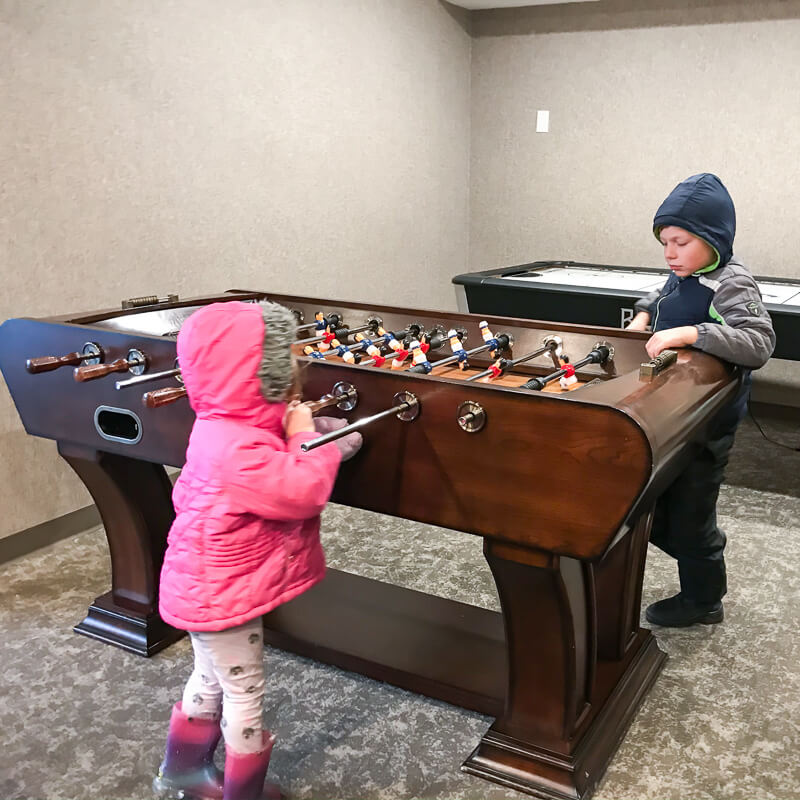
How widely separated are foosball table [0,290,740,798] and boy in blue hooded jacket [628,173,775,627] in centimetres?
18

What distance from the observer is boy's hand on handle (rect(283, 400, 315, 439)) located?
148 cm

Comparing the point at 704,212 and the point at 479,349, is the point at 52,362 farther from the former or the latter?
the point at 704,212

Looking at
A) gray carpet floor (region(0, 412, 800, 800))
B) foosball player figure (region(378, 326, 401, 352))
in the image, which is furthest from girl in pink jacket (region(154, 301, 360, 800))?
foosball player figure (region(378, 326, 401, 352))

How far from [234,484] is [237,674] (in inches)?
14.5

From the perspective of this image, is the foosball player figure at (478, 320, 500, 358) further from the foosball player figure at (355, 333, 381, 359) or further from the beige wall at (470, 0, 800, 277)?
the beige wall at (470, 0, 800, 277)

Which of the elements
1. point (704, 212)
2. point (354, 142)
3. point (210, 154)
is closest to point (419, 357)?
point (704, 212)

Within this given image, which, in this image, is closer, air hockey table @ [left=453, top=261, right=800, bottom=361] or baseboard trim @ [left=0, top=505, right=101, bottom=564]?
baseboard trim @ [left=0, top=505, right=101, bottom=564]

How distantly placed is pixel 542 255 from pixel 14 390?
3.69m

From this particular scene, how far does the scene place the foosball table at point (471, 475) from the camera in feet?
4.66

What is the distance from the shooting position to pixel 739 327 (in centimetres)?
197

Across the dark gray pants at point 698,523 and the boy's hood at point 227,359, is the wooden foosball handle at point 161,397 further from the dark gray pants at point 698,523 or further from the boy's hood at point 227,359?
the dark gray pants at point 698,523

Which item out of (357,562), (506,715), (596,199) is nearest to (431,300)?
(596,199)

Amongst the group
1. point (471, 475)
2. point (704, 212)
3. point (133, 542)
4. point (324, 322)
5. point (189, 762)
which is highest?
point (704, 212)

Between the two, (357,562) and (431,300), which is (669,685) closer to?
(357,562)
